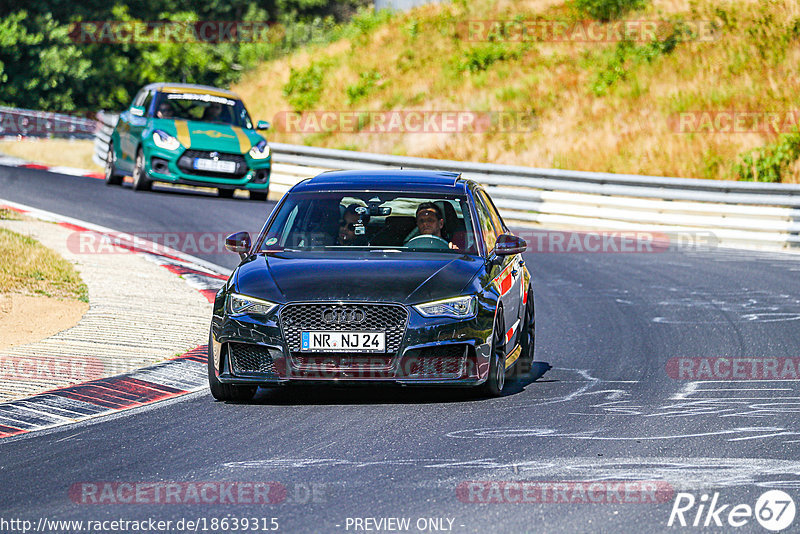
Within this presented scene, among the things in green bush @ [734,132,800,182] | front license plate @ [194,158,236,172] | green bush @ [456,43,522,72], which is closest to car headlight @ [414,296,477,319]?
front license plate @ [194,158,236,172]

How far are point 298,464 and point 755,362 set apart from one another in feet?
16.3

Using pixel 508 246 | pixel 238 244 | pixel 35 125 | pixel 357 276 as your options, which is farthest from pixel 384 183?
pixel 35 125

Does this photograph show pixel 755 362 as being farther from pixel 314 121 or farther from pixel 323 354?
pixel 314 121

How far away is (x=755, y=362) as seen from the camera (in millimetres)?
10578

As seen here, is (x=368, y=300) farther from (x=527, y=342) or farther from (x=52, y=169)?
(x=52, y=169)

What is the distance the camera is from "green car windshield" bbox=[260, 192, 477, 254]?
31.0 feet

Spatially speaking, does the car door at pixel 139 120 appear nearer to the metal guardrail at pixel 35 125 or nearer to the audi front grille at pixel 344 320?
the audi front grille at pixel 344 320

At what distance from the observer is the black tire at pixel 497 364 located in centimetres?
862

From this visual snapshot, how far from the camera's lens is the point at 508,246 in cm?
928

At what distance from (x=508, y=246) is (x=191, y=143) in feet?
41.4

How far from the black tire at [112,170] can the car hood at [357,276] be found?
1462 centimetres

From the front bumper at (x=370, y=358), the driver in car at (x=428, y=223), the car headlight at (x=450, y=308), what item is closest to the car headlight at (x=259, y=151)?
the driver in car at (x=428, y=223)

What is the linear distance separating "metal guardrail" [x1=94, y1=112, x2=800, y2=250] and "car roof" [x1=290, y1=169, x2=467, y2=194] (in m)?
11.1

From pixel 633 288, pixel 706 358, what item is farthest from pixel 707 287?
pixel 706 358
